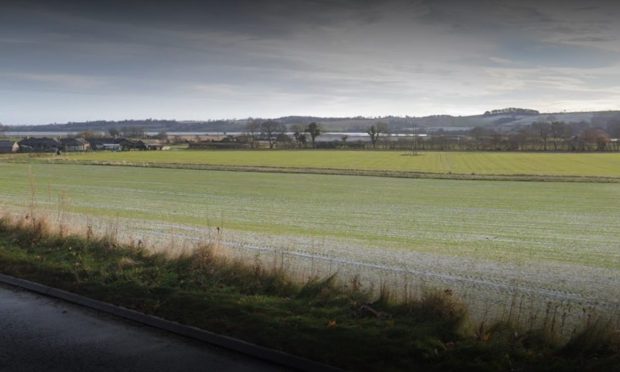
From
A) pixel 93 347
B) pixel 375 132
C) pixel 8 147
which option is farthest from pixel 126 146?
pixel 93 347

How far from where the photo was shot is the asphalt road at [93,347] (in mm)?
5701

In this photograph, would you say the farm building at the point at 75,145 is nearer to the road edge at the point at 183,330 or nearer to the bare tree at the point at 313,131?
the bare tree at the point at 313,131

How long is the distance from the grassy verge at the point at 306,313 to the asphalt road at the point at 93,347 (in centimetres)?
52

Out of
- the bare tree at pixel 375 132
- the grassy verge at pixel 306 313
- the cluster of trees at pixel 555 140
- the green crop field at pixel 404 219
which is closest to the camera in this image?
the grassy verge at pixel 306 313

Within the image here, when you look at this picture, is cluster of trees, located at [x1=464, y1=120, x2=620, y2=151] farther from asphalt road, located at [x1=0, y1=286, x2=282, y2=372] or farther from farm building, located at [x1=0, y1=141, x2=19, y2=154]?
asphalt road, located at [x1=0, y1=286, x2=282, y2=372]

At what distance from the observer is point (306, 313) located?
7.36 meters

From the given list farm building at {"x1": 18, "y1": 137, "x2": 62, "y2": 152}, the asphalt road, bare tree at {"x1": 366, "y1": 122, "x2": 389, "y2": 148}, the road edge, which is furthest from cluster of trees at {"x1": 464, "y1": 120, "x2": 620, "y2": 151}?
the asphalt road

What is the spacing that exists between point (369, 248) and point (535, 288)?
5.67 m

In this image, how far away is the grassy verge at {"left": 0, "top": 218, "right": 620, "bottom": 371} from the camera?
19.5ft

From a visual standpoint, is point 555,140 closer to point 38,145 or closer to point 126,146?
point 126,146

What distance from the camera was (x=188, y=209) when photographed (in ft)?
86.5

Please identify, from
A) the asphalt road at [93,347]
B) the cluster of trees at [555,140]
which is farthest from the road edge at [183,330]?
the cluster of trees at [555,140]

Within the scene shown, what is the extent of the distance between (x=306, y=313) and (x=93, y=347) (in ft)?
8.97

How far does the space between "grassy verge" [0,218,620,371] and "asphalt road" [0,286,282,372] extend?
522 millimetres
